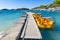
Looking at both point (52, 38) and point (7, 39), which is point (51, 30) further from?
point (7, 39)

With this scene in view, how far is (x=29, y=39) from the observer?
6.18 meters

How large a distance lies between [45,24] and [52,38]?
2689 millimetres

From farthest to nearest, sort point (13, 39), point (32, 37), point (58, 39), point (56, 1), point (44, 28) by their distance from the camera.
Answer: point (56, 1)
point (44, 28)
point (58, 39)
point (32, 37)
point (13, 39)

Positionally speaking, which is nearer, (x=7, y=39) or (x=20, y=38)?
(x=7, y=39)

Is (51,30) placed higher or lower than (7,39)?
lower

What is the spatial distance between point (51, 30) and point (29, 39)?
651 centimetres

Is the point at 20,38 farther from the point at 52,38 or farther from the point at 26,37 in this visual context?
the point at 52,38

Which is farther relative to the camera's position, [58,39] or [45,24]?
[45,24]

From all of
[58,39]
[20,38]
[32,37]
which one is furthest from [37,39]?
[58,39]

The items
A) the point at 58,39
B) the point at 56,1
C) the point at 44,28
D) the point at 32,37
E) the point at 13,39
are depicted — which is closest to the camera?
the point at 13,39

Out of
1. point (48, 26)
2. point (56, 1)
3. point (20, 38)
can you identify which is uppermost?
point (20, 38)

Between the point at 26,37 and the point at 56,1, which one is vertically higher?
the point at 26,37

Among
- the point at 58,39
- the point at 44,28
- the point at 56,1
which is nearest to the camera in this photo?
the point at 58,39

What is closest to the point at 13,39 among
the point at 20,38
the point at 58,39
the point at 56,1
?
the point at 20,38
